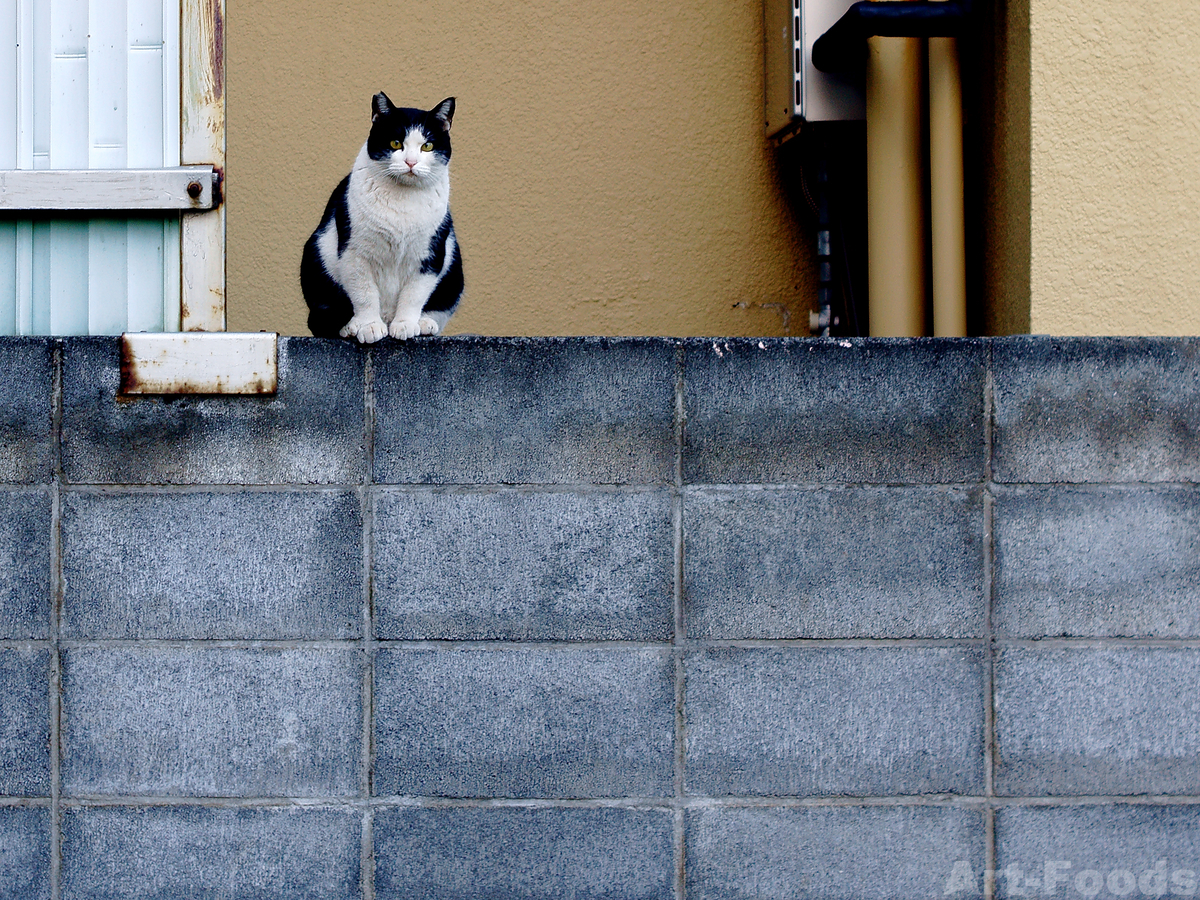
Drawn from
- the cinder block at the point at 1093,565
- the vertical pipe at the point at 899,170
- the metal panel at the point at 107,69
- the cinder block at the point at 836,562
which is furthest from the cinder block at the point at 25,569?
the vertical pipe at the point at 899,170

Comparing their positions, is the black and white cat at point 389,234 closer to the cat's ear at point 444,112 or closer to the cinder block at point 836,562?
the cat's ear at point 444,112

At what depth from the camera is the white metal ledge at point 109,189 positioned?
1938 millimetres

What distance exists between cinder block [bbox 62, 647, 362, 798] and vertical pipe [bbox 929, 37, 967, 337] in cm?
165

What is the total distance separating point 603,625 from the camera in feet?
6.01

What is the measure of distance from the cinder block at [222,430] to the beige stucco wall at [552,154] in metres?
0.96

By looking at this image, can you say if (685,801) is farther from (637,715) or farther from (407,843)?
(407,843)

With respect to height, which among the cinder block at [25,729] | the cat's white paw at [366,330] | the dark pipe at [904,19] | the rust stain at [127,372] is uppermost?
the dark pipe at [904,19]

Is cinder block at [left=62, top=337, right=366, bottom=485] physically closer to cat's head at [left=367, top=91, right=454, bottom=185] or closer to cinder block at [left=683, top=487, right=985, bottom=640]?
Answer: cat's head at [left=367, top=91, right=454, bottom=185]

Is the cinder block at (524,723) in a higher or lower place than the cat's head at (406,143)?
lower

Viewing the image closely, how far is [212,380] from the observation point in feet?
6.03

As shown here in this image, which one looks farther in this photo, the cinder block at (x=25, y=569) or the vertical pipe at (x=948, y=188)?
the vertical pipe at (x=948, y=188)

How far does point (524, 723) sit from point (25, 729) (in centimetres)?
97

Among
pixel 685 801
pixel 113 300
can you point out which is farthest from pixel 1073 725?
pixel 113 300

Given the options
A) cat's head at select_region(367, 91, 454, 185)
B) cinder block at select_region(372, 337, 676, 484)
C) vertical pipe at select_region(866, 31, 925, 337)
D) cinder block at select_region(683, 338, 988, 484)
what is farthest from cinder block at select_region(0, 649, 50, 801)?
vertical pipe at select_region(866, 31, 925, 337)
